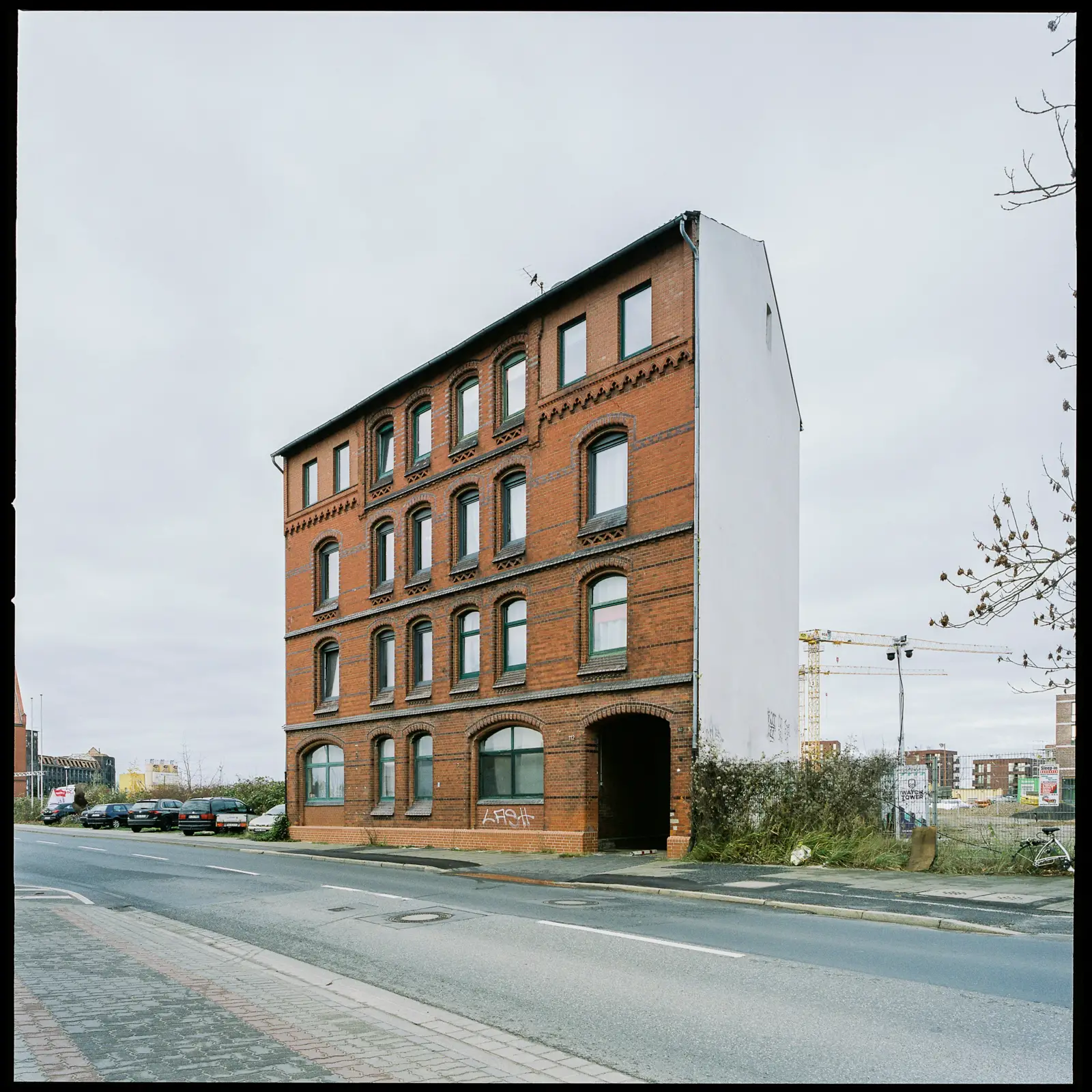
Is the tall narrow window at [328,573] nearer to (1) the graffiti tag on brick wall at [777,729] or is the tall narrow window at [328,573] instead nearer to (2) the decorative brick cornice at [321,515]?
(2) the decorative brick cornice at [321,515]

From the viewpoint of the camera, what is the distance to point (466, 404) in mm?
30922

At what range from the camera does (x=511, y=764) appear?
27172 millimetres

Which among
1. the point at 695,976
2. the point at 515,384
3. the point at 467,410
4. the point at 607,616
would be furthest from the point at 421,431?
the point at 695,976

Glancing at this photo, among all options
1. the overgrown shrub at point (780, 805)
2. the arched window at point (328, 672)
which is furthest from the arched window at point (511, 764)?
the arched window at point (328, 672)

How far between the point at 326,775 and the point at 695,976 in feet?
93.9

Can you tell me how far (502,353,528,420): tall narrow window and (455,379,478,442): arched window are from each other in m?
1.30

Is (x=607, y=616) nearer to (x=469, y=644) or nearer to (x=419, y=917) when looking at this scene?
(x=469, y=644)

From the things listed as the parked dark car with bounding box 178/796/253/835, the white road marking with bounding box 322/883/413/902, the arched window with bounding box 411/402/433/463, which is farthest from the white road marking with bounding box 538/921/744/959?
the parked dark car with bounding box 178/796/253/835

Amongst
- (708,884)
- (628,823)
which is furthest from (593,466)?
(708,884)

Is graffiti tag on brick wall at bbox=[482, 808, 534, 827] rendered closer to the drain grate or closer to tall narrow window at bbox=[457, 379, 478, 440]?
tall narrow window at bbox=[457, 379, 478, 440]

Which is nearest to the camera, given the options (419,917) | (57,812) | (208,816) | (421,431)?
(419,917)
